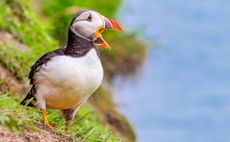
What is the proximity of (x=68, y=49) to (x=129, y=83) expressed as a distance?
426 inches

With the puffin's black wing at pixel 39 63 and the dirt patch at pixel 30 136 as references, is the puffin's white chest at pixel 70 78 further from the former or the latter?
the dirt patch at pixel 30 136

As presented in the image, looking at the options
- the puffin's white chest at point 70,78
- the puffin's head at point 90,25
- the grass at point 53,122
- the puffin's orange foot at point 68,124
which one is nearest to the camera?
the grass at point 53,122

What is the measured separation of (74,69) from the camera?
261 inches

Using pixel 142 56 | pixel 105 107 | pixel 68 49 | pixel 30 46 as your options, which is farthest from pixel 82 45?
pixel 142 56

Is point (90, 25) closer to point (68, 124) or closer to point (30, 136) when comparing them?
point (68, 124)

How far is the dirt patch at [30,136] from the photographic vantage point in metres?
6.08

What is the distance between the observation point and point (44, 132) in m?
6.61

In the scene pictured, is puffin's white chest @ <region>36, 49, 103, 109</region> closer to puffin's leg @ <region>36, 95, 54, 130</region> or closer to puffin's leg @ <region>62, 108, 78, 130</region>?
puffin's leg @ <region>36, 95, 54, 130</region>

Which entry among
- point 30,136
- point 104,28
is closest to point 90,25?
point 104,28

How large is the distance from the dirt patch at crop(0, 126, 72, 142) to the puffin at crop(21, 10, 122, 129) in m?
0.18

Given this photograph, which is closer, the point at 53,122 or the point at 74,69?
the point at 74,69

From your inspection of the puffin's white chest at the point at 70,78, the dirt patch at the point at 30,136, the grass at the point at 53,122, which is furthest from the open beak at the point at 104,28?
the dirt patch at the point at 30,136

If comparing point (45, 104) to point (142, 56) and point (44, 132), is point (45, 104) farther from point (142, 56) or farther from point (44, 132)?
point (142, 56)

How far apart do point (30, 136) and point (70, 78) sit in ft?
1.75
